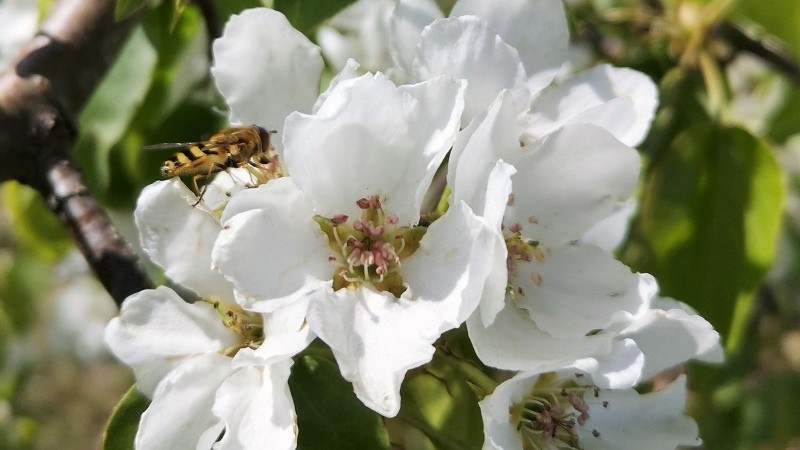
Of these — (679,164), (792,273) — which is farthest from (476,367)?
(792,273)

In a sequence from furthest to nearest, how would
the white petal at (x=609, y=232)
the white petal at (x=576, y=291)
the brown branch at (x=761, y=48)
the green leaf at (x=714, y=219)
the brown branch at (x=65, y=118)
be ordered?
the brown branch at (x=761, y=48) < the green leaf at (x=714, y=219) < the white petal at (x=609, y=232) < the brown branch at (x=65, y=118) < the white petal at (x=576, y=291)

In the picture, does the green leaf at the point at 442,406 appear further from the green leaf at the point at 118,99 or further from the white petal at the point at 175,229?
the green leaf at the point at 118,99

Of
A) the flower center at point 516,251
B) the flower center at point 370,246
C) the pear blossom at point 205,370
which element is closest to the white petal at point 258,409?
the pear blossom at point 205,370

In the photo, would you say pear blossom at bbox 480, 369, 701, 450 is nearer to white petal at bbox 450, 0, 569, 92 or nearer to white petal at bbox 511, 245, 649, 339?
white petal at bbox 511, 245, 649, 339

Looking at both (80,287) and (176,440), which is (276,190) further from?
(80,287)

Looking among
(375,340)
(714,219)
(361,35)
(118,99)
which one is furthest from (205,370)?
(361,35)

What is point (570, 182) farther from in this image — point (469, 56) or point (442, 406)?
point (442, 406)
